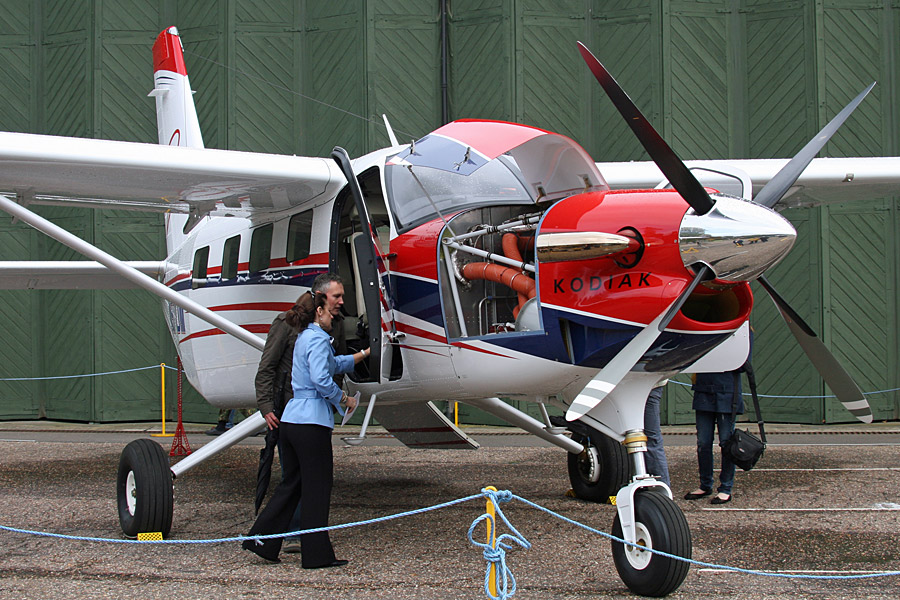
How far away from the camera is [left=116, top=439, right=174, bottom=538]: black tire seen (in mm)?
6066

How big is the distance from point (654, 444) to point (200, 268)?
4507mm

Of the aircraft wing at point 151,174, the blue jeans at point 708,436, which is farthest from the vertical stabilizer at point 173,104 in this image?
the blue jeans at point 708,436

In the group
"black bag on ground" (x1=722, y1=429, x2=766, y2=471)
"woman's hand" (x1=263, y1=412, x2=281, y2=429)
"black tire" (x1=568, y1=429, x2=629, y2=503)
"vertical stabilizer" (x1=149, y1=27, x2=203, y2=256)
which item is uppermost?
"vertical stabilizer" (x1=149, y1=27, x2=203, y2=256)

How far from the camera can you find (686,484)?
7988 mm

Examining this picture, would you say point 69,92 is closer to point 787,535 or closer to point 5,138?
point 5,138

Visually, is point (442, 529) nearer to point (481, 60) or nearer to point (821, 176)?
point (821, 176)

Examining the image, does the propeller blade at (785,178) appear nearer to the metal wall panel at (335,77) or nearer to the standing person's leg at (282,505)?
the standing person's leg at (282,505)

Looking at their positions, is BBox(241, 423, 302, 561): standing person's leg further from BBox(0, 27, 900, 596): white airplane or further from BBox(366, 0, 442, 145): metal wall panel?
BBox(366, 0, 442, 145): metal wall panel

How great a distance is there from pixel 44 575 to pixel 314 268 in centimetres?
276


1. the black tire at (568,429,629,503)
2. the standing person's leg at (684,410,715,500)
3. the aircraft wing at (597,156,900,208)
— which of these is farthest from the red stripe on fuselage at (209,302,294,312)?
the standing person's leg at (684,410,715,500)

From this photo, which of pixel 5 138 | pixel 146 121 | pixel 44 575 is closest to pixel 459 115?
pixel 146 121

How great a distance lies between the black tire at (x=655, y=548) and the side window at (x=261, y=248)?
12.6 ft

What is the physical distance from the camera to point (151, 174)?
629 cm

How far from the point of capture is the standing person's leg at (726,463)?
7109 mm
